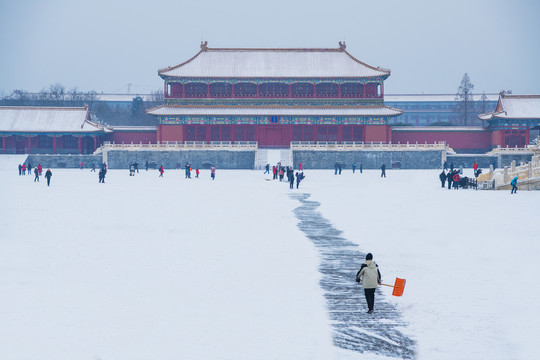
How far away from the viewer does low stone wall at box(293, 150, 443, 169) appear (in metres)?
59.5

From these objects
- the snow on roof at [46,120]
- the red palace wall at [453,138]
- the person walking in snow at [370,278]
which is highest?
the snow on roof at [46,120]

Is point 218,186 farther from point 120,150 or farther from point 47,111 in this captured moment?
point 47,111

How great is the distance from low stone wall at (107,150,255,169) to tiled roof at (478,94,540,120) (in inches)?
1035

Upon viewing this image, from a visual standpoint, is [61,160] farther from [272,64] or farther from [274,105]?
[272,64]

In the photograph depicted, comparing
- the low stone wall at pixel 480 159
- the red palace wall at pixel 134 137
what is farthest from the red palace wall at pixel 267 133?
the low stone wall at pixel 480 159

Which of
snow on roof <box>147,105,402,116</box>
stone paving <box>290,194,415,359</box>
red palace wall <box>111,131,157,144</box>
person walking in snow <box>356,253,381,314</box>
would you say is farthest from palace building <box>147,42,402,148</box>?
person walking in snow <box>356,253,381,314</box>

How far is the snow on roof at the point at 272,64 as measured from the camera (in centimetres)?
6694

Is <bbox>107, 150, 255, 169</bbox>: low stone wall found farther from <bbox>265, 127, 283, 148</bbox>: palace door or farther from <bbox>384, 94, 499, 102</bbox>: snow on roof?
<bbox>384, 94, 499, 102</bbox>: snow on roof

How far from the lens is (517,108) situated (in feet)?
217

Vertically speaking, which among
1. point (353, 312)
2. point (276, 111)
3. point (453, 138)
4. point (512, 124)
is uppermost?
point (276, 111)

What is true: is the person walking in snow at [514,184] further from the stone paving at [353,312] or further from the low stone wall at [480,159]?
the low stone wall at [480,159]

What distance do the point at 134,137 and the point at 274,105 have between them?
15477 millimetres

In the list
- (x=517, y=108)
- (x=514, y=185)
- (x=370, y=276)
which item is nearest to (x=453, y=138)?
(x=517, y=108)

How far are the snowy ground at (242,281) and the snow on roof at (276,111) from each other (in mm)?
39207
